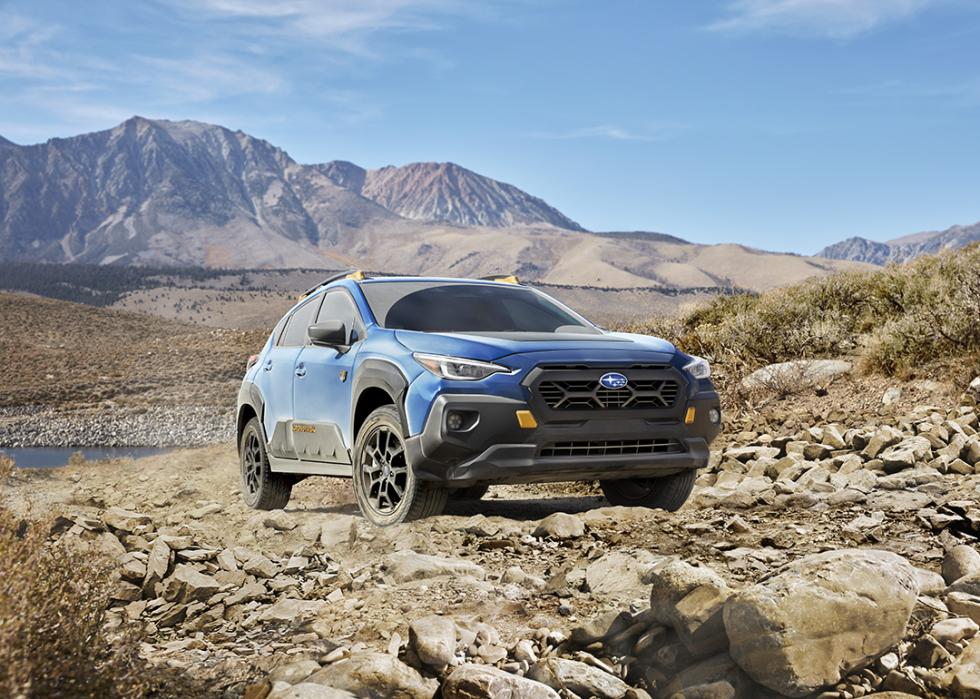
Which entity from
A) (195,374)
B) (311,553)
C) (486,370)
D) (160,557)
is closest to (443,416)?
(486,370)

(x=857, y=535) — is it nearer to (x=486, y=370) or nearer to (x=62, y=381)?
(x=486, y=370)

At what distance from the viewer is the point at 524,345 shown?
21.4 ft

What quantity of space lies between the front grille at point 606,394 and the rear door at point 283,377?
9.25 ft

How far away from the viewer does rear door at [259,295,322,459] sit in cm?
844

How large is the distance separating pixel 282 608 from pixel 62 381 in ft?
296

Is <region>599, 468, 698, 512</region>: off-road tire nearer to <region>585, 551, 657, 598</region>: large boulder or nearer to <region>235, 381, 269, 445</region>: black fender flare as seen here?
<region>585, 551, 657, 598</region>: large boulder

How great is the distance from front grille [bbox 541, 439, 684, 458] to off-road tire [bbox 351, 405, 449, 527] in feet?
2.74

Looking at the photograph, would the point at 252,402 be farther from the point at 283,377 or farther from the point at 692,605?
the point at 692,605

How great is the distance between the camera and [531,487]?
436 inches

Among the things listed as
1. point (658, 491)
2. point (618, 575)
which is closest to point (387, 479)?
point (658, 491)

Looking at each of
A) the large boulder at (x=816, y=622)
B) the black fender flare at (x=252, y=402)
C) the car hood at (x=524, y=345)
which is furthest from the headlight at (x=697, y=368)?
Answer: the black fender flare at (x=252, y=402)

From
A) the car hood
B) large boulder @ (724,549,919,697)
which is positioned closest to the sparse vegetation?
the car hood

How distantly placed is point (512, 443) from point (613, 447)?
76 centimetres

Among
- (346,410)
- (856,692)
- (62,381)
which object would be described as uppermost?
(346,410)
